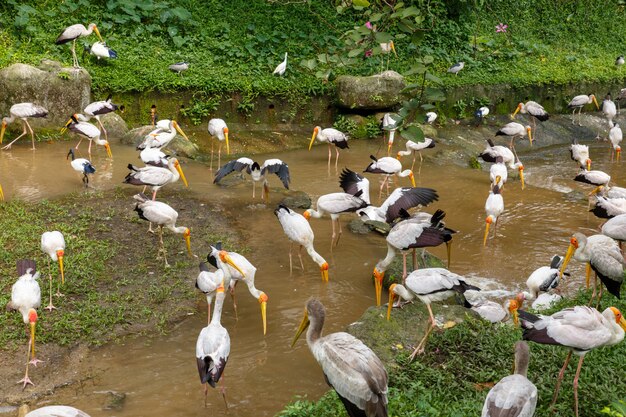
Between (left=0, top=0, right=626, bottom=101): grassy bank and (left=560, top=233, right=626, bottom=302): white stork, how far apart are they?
5899mm

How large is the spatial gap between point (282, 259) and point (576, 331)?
4104 millimetres

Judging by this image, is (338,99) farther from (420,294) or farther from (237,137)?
(420,294)

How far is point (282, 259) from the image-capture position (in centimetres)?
845

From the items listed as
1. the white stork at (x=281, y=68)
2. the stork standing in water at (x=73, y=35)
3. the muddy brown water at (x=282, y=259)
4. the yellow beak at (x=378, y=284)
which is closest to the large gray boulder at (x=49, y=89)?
the stork standing in water at (x=73, y=35)

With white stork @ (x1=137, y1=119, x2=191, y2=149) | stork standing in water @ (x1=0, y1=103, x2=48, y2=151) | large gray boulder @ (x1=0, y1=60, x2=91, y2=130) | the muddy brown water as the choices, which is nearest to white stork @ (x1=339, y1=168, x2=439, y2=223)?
the muddy brown water

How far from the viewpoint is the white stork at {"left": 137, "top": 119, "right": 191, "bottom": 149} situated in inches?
433

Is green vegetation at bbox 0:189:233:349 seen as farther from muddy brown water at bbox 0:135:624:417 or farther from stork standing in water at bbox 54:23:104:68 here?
stork standing in water at bbox 54:23:104:68

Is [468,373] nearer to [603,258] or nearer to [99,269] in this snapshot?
[603,258]

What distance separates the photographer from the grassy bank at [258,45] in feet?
45.6

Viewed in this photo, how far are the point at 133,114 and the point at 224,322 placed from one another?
7794mm

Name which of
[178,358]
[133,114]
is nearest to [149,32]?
[133,114]

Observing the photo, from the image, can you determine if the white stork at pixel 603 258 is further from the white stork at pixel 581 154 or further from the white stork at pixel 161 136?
the white stork at pixel 161 136

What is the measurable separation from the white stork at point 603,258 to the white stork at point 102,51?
9679 millimetres

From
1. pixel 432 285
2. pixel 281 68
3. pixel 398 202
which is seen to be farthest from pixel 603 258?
pixel 281 68
